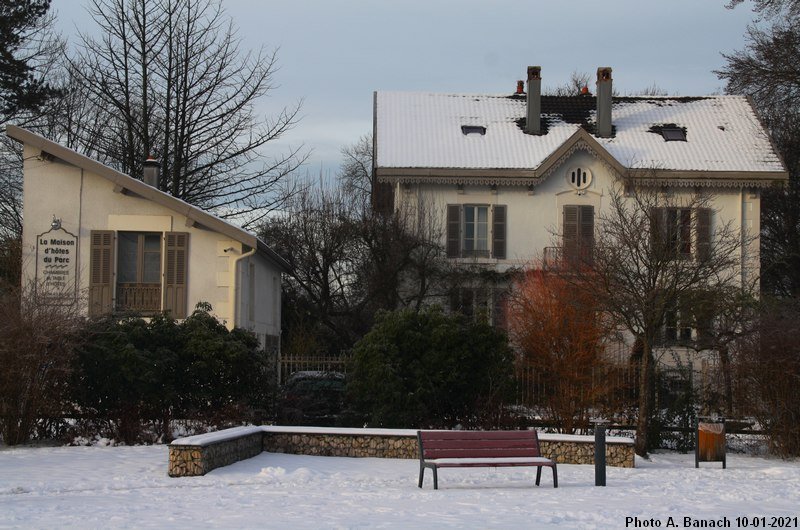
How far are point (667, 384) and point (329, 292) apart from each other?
1758 cm

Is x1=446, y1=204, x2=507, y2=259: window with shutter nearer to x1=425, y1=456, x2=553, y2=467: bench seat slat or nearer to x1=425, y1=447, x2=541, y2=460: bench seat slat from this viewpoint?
x1=425, y1=447, x2=541, y2=460: bench seat slat

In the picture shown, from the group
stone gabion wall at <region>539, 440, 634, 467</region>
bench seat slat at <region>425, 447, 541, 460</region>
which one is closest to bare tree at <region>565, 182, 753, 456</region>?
stone gabion wall at <region>539, 440, 634, 467</region>

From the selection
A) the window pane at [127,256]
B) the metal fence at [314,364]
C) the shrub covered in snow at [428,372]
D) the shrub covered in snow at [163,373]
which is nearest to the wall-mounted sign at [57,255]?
the window pane at [127,256]

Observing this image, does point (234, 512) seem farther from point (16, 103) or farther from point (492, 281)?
point (16, 103)

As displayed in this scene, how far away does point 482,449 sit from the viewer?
45.9 ft

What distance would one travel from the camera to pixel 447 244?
3369cm

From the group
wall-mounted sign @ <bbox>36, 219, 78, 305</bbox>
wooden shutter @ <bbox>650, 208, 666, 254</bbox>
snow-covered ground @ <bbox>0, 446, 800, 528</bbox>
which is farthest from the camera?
wall-mounted sign @ <bbox>36, 219, 78, 305</bbox>

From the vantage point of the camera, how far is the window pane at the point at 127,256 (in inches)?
997

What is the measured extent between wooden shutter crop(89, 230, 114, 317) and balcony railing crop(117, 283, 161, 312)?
0.99ft

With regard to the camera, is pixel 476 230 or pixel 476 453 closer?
pixel 476 453

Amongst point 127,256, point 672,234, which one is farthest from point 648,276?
point 127,256

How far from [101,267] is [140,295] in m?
1.21

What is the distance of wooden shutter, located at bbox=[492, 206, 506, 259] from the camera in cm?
3381

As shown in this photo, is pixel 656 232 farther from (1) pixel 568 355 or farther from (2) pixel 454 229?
(2) pixel 454 229
